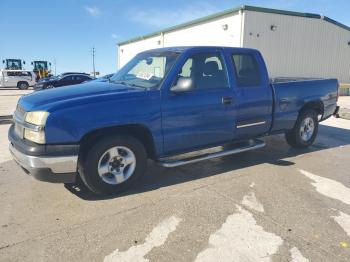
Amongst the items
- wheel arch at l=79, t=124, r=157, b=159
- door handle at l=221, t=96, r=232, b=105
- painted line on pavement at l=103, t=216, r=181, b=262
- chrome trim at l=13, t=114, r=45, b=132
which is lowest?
painted line on pavement at l=103, t=216, r=181, b=262

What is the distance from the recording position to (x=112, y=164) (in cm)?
402

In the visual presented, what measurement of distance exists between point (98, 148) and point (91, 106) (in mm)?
507

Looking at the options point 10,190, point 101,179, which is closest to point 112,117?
point 101,179

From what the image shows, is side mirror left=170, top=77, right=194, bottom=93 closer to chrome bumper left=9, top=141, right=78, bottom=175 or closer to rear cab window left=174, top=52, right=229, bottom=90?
rear cab window left=174, top=52, right=229, bottom=90

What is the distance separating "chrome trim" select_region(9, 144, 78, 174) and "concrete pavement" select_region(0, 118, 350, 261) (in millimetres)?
494

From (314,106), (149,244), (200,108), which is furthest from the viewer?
(314,106)

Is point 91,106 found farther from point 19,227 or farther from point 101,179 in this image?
point 19,227

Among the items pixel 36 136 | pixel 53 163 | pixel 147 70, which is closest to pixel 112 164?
pixel 53 163

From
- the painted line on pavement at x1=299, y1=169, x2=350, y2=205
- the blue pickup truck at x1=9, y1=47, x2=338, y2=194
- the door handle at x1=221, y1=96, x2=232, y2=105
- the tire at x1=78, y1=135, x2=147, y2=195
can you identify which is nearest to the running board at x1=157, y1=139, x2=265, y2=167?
the blue pickup truck at x1=9, y1=47, x2=338, y2=194

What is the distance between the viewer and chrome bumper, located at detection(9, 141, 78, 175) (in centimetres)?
352

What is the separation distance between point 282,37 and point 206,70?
52.1 feet

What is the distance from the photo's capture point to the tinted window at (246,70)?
5.05 meters

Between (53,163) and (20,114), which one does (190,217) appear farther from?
(20,114)

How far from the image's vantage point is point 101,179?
3.93 metres
